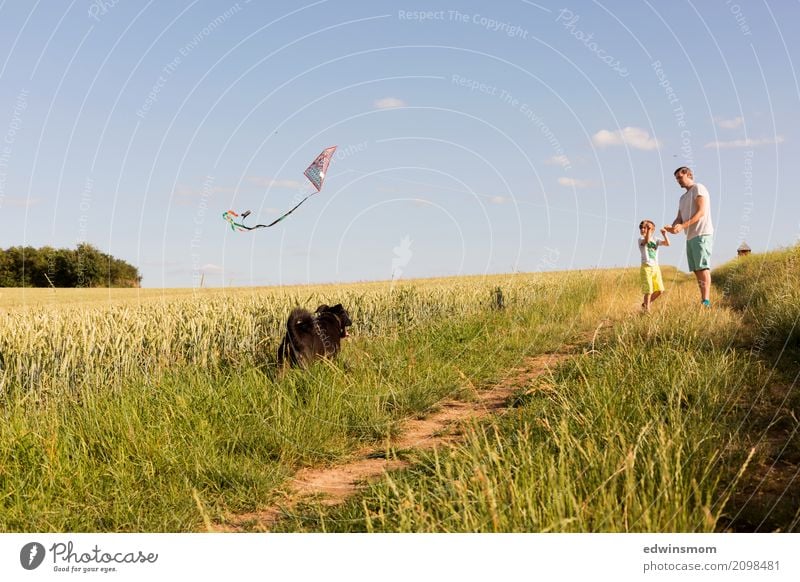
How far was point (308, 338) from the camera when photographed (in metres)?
7.77

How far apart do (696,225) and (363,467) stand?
8.60 m

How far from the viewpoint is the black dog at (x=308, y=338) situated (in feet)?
24.6

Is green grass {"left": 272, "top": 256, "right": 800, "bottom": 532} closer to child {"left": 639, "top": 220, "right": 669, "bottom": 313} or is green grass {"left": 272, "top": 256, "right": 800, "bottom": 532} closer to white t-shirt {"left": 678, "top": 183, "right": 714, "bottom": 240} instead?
white t-shirt {"left": 678, "top": 183, "right": 714, "bottom": 240}

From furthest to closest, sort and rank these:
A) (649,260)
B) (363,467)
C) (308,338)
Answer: (649,260), (308,338), (363,467)

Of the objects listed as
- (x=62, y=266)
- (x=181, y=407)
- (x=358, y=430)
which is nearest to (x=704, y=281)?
(x=358, y=430)

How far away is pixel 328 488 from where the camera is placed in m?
4.92

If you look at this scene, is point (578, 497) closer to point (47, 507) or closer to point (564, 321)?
point (47, 507)

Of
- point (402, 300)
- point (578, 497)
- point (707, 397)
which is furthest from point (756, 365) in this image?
point (402, 300)

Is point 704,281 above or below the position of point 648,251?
below

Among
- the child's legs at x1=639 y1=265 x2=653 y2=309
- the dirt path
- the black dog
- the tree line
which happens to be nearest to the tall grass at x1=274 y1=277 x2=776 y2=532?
the dirt path

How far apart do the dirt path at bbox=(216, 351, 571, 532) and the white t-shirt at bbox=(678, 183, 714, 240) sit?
5.51 metres

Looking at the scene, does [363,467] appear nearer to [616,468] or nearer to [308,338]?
[616,468]

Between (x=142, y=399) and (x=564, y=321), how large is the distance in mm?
11056
